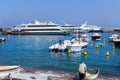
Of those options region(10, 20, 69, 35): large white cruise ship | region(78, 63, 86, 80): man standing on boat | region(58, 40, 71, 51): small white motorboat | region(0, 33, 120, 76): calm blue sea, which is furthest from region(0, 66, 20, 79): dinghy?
region(10, 20, 69, 35): large white cruise ship

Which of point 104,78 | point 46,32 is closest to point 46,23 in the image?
point 46,32

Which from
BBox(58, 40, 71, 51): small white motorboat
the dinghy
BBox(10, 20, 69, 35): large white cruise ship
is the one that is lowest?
the dinghy

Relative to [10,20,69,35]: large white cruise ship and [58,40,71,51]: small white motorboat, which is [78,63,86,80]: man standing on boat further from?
[10,20,69,35]: large white cruise ship

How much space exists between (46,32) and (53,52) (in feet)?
351

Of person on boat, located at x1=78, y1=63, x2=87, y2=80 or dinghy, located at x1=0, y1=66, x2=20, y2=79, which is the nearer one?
person on boat, located at x1=78, y1=63, x2=87, y2=80

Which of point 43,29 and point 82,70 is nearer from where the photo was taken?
point 82,70

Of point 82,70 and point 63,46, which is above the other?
point 63,46

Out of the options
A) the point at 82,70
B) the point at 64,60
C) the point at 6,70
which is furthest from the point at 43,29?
the point at 82,70

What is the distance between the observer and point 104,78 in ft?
99.6

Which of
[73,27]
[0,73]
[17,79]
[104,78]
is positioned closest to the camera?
[17,79]

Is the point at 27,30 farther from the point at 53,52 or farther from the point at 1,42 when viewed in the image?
the point at 53,52

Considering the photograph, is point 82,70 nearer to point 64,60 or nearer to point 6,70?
point 6,70

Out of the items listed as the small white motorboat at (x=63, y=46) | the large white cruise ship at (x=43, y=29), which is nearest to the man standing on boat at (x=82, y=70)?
the small white motorboat at (x=63, y=46)

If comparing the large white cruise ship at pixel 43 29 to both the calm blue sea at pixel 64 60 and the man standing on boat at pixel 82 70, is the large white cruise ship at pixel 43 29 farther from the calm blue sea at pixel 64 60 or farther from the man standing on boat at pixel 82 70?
the man standing on boat at pixel 82 70
